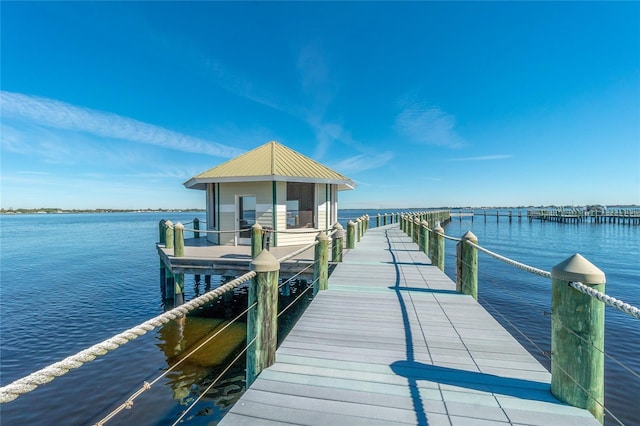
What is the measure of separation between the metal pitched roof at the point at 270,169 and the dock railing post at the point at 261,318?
8.55m

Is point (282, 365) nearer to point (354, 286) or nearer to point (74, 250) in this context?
point (354, 286)

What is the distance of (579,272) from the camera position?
248 cm

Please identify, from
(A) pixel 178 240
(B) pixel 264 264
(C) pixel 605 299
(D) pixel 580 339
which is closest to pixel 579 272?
(C) pixel 605 299

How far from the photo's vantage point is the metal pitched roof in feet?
39.1

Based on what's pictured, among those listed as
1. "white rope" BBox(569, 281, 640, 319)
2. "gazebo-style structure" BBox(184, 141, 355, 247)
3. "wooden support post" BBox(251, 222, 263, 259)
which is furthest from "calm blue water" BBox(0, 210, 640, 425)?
"white rope" BBox(569, 281, 640, 319)

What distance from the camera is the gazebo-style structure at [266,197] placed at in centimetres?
1220

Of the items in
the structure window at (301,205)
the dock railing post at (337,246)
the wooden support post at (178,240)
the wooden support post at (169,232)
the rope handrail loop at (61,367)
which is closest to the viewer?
the rope handrail loop at (61,367)

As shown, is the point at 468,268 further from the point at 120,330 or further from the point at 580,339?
the point at 120,330

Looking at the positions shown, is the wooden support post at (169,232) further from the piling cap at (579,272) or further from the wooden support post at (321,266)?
the piling cap at (579,272)

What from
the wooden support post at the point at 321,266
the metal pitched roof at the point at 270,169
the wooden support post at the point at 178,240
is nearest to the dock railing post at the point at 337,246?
the wooden support post at the point at 321,266

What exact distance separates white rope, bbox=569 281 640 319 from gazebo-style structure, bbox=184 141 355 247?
9179 millimetres

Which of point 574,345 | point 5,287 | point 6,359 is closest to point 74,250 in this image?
point 5,287

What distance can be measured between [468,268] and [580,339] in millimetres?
3405

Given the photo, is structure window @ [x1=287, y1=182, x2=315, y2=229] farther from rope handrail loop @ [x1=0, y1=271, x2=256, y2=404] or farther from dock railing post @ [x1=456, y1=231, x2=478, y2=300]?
rope handrail loop @ [x1=0, y1=271, x2=256, y2=404]
